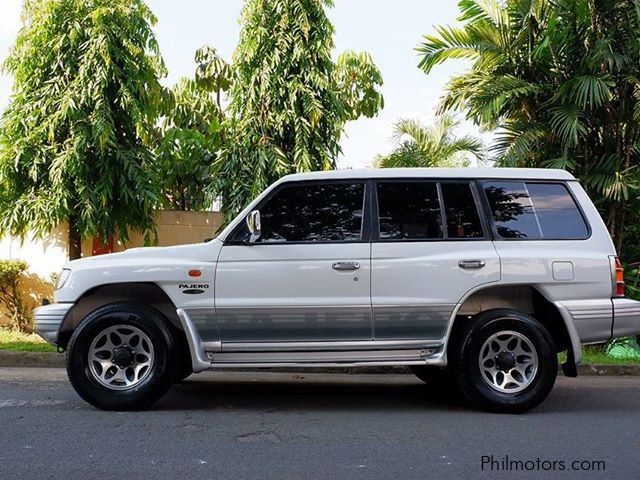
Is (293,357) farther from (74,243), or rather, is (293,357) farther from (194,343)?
(74,243)

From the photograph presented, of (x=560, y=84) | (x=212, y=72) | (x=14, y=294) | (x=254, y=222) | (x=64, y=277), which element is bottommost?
(x=14, y=294)

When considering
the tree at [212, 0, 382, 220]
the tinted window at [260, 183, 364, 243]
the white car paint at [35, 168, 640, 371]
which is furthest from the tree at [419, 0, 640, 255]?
the tinted window at [260, 183, 364, 243]

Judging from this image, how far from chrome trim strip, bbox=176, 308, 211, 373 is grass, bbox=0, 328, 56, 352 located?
361cm

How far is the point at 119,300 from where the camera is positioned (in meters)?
6.10

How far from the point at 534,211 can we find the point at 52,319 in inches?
160

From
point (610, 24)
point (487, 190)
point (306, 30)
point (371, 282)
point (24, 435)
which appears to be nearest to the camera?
point (24, 435)

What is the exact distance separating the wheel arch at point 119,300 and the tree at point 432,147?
8.63 metres

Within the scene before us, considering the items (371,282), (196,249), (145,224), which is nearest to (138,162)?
(145,224)

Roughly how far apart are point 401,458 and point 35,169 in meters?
7.84

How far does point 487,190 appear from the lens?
20.6 feet

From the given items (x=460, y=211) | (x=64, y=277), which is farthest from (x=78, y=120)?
(x=460, y=211)

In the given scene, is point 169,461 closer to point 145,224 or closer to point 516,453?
point 516,453

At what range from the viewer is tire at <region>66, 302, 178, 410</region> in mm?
5820

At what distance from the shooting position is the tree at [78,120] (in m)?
10.5
